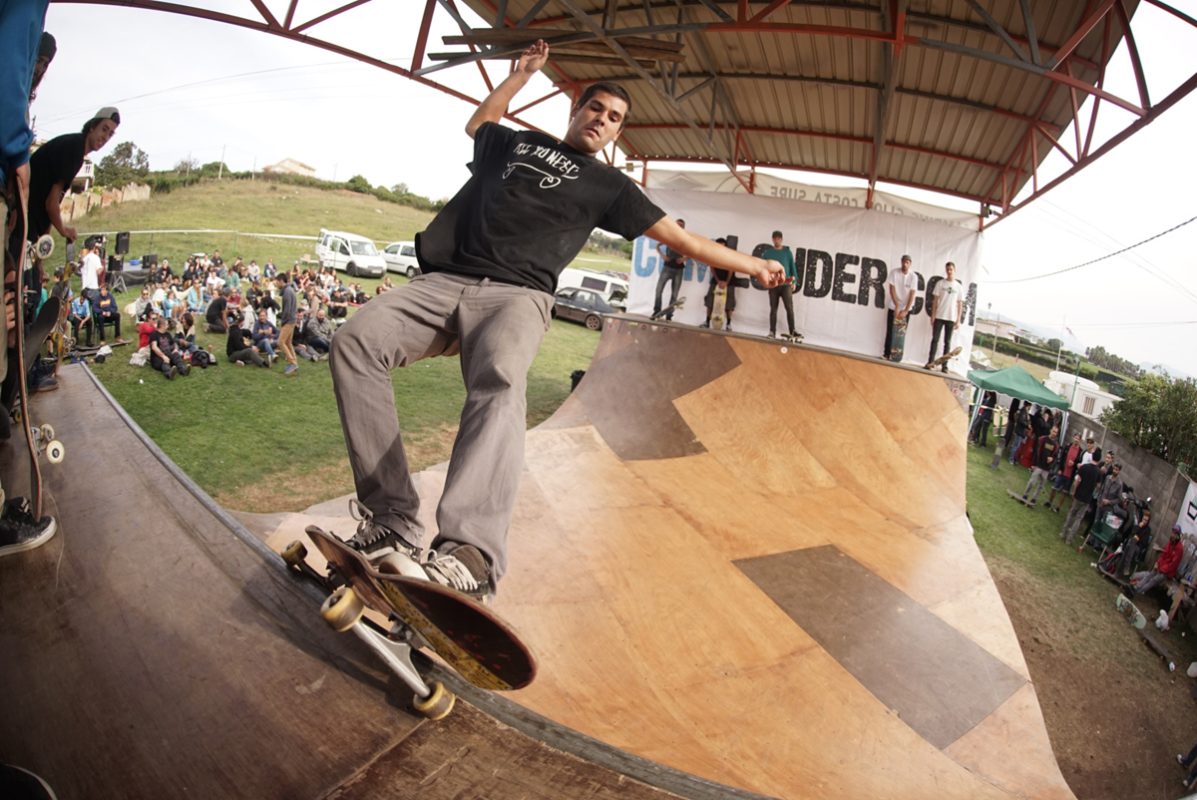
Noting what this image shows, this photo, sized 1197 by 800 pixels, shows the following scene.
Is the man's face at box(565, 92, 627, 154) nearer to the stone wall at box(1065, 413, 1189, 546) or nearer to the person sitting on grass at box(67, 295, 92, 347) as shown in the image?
the person sitting on grass at box(67, 295, 92, 347)

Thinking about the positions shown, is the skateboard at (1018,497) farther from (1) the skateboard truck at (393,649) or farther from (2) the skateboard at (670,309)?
(1) the skateboard truck at (393,649)

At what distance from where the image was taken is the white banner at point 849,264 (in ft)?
39.0

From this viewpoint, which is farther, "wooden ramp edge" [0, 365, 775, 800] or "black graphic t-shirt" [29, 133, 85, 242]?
"black graphic t-shirt" [29, 133, 85, 242]

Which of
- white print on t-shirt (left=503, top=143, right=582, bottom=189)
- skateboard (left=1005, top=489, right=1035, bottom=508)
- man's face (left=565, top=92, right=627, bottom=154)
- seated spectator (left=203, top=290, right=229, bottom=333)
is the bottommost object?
skateboard (left=1005, top=489, right=1035, bottom=508)

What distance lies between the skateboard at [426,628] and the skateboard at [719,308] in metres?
11.1

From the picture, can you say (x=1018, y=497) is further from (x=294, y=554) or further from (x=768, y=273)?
(x=294, y=554)

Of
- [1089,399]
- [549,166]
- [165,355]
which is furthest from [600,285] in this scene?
[549,166]

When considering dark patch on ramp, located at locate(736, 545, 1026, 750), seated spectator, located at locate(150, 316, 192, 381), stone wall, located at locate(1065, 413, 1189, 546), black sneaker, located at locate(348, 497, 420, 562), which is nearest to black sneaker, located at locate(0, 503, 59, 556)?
black sneaker, located at locate(348, 497, 420, 562)

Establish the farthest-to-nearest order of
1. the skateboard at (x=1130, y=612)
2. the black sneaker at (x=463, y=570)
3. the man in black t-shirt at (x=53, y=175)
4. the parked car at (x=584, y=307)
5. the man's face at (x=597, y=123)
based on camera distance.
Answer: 1. the parked car at (x=584, y=307)
2. the skateboard at (x=1130, y=612)
3. the man in black t-shirt at (x=53, y=175)
4. the man's face at (x=597, y=123)
5. the black sneaker at (x=463, y=570)

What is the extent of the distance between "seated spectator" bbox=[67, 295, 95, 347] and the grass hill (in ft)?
28.9

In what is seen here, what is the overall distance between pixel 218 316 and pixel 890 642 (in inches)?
538

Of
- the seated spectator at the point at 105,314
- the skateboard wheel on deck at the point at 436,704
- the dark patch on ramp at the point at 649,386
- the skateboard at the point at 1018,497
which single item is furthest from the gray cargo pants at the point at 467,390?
the skateboard at the point at 1018,497

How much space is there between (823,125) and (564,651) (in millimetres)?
11350

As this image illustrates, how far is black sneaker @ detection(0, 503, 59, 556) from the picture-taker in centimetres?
194
